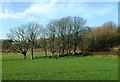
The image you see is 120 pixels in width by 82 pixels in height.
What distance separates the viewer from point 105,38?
82250 millimetres

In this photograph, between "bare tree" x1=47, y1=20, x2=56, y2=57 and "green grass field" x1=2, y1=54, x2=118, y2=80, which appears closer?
"green grass field" x1=2, y1=54, x2=118, y2=80

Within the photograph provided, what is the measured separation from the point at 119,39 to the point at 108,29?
616 cm

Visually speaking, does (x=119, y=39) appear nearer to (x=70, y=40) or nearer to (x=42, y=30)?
(x=70, y=40)

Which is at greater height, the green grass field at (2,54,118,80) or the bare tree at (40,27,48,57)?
the bare tree at (40,27,48,57)

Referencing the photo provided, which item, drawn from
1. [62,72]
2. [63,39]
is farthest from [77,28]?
[62,72]

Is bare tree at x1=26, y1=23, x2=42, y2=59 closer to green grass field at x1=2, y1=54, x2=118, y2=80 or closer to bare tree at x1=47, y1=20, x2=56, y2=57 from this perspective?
bare tree at x1=47, y1=20, x2=56, y2=57

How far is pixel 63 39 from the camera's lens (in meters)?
75.7

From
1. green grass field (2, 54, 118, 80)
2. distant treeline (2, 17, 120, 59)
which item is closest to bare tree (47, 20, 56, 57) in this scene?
distant treeline (2, 17, 120, 59)

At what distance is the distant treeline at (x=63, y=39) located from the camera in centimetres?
7400

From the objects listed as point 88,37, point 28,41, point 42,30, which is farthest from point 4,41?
point 88,37

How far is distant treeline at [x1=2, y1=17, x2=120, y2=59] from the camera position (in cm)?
7400

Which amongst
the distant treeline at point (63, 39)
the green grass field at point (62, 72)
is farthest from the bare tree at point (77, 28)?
the green grass field at point (62, 72)

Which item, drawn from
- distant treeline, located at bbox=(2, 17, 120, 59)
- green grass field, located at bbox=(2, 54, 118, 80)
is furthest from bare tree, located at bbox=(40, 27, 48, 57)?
green grass field, located at bbox=(2, 54, 118, 80)

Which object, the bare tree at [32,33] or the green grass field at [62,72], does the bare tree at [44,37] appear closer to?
the bare tree at [32,33]
